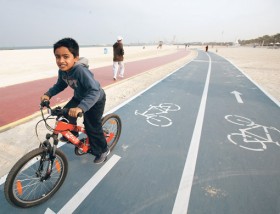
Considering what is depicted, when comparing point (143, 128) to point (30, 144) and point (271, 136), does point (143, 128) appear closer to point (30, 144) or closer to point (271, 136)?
point (30, 144)

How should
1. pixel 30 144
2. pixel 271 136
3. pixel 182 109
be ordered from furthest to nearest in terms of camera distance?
pixel 182 109 < pixel 271 136 < pixel 30 144

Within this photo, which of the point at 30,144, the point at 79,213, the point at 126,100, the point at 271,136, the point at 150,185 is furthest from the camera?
the point at 126,100

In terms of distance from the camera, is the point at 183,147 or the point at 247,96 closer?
the point at 183,147

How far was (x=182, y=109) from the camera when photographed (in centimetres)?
648

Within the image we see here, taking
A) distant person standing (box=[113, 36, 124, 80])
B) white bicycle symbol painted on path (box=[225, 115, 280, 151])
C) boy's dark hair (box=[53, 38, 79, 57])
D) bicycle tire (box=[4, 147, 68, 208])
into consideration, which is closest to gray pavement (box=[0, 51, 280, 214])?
white bicycle symbol painted on path (box=[225, 115, 280, 151])

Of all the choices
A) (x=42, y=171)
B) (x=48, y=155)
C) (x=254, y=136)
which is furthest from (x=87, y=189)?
(x=254, y=136)

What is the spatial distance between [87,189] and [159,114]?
11.5 feet

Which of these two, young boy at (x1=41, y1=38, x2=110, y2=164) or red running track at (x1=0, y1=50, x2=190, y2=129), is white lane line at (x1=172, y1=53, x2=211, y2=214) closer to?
young boy at (x1=41, y1=38, x2=110, y2=164)

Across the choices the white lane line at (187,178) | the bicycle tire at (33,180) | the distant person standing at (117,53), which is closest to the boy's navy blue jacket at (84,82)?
the bicycle tire at (33,180)

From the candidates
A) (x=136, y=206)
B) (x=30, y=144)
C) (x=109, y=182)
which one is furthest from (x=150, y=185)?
(x=30, y=144)

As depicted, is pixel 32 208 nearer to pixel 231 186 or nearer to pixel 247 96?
pixel 231 186

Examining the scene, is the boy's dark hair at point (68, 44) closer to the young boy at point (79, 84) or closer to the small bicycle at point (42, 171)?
the young boy at point (79, 84)

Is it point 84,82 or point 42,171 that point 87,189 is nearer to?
point 42,171

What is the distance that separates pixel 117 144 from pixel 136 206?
169 centimetres
